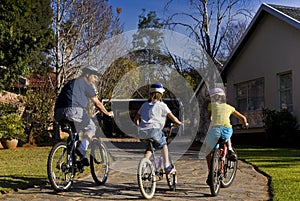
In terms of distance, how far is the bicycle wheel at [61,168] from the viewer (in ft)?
21.2

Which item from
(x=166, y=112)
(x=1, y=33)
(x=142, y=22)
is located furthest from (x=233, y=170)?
(x=142, y=22)

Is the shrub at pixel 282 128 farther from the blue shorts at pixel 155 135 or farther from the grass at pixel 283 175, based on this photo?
the blue shorts at pixel 155 135

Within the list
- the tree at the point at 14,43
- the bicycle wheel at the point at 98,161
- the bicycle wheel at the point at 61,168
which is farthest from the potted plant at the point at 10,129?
the bicycle wheel at the point at 61,168

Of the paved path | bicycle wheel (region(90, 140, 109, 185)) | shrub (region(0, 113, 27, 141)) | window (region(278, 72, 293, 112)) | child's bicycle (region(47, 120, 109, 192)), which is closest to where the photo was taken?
the paved path

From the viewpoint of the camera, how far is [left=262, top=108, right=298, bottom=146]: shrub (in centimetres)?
1645

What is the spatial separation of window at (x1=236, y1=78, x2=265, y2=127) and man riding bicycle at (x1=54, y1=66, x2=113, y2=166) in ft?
43.5

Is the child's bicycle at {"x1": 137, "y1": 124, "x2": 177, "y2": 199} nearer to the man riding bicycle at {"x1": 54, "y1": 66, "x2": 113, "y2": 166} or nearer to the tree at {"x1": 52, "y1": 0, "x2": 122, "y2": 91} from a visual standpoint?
the man riding bicycle at {"x1": 54, "y1": 66, "x2": 113, "y2": 166}

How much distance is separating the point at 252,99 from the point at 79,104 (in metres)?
14.5

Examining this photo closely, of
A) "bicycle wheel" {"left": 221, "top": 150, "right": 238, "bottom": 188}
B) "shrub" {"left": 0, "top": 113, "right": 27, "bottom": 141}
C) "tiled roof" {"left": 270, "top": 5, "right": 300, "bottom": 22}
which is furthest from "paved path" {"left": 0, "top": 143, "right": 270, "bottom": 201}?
"tiled roof" {"left": 270, "top": 5, "right": 300, "bottom": 22}

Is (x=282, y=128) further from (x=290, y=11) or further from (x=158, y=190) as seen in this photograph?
(x=158, y=190)

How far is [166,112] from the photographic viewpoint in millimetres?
6602

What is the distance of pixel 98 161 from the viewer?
7.36m

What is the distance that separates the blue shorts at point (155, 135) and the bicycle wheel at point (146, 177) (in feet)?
1.22

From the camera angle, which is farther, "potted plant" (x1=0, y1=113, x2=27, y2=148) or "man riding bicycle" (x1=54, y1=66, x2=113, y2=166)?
"potted plant" (x1=0, y1=113, x2=27, y2=148)
